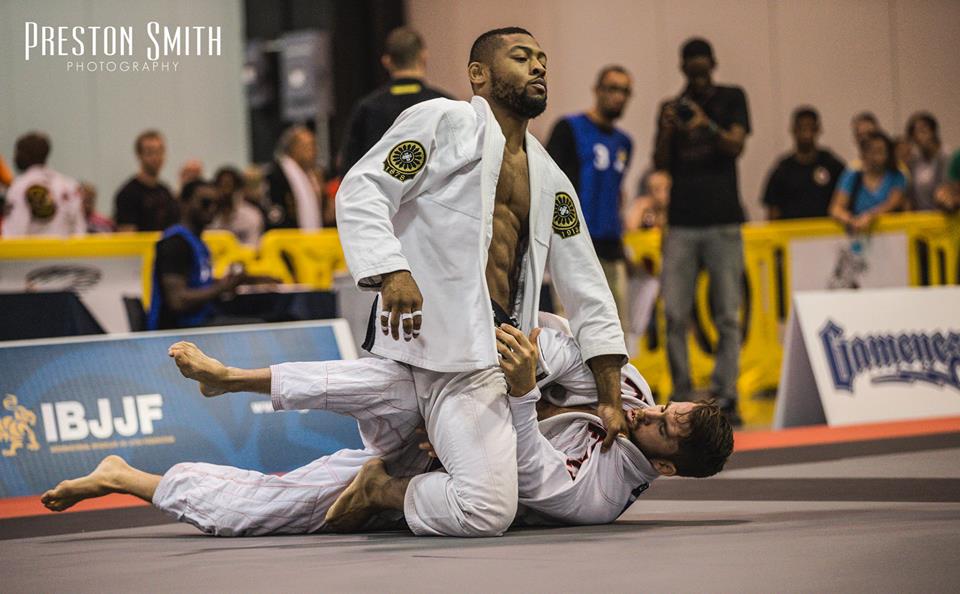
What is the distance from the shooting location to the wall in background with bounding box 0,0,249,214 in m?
13.8

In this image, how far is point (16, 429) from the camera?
18.9 ft

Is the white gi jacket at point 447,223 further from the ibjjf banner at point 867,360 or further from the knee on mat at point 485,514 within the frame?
the ibjjf banner at point 867,360

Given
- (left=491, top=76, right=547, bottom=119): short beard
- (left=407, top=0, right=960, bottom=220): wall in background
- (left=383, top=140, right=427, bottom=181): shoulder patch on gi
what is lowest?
(left=383, top=140, right=427, bottom=181): shoulder patch on gi

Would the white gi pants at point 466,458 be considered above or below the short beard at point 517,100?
below

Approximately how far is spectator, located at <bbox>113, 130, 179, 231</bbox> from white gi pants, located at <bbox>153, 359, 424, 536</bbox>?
5.73 m

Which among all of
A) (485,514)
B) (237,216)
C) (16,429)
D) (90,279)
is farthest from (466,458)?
(237,216)

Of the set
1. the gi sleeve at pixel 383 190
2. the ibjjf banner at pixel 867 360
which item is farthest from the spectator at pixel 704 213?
the gi sleeve at pixel 383 190

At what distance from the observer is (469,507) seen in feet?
12.5

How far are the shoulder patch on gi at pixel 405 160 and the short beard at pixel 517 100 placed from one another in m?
0.32

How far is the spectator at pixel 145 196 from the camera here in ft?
31.7

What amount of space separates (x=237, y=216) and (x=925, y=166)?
5417mm

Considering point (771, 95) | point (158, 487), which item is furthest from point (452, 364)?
point (771, 95)

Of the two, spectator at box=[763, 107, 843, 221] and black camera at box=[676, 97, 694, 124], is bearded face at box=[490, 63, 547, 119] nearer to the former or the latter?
black camera at box=[676, 97, 694, 124]

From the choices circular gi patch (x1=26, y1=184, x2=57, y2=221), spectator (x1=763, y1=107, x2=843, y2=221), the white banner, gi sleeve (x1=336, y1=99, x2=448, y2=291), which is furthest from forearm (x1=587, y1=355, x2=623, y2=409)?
spectator (x1=763, y1=107, x2=843, y2=221)
